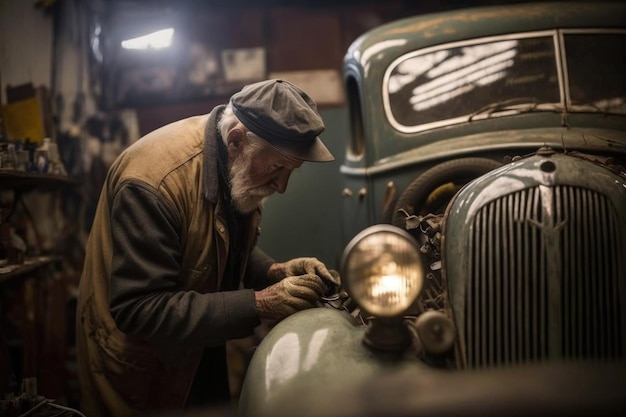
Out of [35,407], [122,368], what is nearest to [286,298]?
[122,368]

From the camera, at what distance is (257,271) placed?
7.02 feet

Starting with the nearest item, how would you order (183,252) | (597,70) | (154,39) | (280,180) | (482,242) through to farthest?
(482,242), (183,252), (280,180), (597,70), (154,39)

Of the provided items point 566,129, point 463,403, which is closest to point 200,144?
point 463,403

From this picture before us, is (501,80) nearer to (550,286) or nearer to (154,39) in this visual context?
(550,286)

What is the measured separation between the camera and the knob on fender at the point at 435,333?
1.22 metres

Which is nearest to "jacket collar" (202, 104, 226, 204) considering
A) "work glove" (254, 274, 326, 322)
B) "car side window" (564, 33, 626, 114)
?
"work glove" (254, 274, 326, 322)

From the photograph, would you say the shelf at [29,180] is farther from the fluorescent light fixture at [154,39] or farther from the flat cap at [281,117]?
the flat cap at [281,117]

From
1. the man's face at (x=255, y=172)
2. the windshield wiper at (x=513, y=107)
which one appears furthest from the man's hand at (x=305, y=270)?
the windshield wiper at (x=513, y=107)

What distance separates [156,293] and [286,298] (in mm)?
395

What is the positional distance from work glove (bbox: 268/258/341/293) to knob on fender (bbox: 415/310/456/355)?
1.99ft

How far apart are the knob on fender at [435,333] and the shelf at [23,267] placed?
1.79 meters

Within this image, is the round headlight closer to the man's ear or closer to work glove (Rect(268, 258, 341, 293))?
work glove (Rect(268, 258, 341, 293))

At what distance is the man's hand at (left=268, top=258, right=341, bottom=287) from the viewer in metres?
1.83

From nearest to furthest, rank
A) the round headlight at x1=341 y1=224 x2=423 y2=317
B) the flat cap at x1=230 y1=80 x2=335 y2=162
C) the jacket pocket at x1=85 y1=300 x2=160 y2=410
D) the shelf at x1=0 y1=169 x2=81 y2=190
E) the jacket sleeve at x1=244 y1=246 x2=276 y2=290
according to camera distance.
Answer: the round headlight at x1=341 y1=224 x2=423 y2=317 < the flat cap at x1=230 y1=80 x2=335 y2=162 < the jacket pocket at x1=85 y1=300 x2=160 y2=410 < the jacket sleeve at x1=244 y1=246 x2=276 y2=290 < the shelf at x1=0 y1=169 x2=81 y2=190
